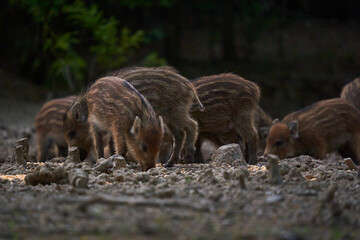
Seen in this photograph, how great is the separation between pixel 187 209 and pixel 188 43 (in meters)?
13.0

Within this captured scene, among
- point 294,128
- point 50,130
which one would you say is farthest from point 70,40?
point 294,128

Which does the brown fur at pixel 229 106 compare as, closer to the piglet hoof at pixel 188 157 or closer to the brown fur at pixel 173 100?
the brown fur at pixel 173 100

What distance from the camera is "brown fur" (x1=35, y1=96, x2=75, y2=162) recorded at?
773 centimetres

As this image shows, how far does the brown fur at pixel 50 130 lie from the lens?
25.3ft

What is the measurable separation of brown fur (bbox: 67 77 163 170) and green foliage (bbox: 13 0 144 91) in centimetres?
416

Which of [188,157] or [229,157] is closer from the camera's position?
[229,157]

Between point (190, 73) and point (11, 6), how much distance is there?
14.5ft

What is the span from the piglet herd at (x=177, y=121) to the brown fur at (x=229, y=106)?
1 centimetres

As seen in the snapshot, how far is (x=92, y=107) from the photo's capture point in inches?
230

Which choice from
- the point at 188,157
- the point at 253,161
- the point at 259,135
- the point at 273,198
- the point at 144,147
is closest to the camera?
the point at 273,198

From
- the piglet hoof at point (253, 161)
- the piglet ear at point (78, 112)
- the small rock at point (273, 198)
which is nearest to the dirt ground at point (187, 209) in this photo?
the small rock at point (273, 198)

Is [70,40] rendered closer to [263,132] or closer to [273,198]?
[263,132]

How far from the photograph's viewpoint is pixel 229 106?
654 centimetres

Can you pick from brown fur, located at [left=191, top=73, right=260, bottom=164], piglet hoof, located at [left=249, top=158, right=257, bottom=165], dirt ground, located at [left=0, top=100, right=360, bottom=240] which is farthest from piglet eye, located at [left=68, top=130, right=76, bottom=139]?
dirt ground, located at [left=0, top=100, right=360, bottom=240]
